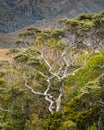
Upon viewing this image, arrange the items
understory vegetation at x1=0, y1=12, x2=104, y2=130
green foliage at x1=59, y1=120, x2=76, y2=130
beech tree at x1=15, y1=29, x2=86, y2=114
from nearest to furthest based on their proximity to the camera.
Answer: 1. green foliage at x1=59, y1=120, x2=76, y2=130
2. understory vegetation at x1=0, y1=12, x2=104, y2=130
3. beech tree at x1=15, y1=29, x2=86, y2=114

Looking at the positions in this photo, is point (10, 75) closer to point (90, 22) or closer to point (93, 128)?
point (90, 22)

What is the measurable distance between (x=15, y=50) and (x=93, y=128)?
2833 centimetres

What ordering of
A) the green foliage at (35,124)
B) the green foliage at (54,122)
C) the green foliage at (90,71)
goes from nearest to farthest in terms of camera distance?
the green foliage at (54,122) → the green foliage at (90,71) → the green foliage at (35,124)

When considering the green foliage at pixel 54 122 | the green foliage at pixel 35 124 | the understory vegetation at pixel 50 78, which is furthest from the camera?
the understory vegetation at pixel 50 78

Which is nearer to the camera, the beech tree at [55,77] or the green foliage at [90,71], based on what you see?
the green foliage at [90,71]

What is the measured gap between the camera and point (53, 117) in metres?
33.8

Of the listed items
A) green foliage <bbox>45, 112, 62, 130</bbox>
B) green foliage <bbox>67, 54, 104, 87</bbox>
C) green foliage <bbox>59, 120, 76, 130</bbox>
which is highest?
green foliage <bbox>67, 54, 104, 87</bbox>

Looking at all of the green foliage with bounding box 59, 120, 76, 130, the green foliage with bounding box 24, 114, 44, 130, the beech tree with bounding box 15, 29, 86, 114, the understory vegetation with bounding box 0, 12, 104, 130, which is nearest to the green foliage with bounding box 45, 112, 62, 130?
the understory vegetation with bounding box 0, 12, 104, 130

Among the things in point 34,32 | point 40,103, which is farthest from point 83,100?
point 34,32

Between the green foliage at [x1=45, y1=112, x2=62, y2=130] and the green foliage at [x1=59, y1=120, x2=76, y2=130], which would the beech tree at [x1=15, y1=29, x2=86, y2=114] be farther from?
the green foliage at [x1=59, y1=120, x2=76, y2=130]

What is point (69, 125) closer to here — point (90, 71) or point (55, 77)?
point (90, 71)

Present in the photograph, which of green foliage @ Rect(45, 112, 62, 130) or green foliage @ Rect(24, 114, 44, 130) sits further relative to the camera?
green foliage @ Rect(24, 114, 44, 130)

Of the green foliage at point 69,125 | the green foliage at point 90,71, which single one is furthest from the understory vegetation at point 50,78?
the green foliage at point 69,125

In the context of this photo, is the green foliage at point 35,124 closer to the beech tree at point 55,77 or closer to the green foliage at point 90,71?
the beech tree at point 55,77
